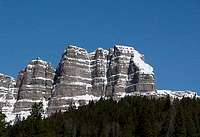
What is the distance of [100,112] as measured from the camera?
7111 inches

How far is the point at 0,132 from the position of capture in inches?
3068

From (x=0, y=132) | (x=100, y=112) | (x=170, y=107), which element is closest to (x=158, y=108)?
(x=170, y=107)

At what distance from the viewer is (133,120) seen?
6260 inches

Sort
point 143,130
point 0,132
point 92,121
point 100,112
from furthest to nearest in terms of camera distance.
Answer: point 100,112 < point 92,121 < point 143,130 < point 0,132

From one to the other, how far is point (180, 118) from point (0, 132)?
267 ft

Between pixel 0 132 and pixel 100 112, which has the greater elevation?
pixel 100 112

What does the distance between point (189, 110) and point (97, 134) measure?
3244 cm

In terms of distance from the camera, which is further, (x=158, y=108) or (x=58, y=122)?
(x=158, y=108)

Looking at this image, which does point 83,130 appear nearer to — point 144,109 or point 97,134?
point 97,134

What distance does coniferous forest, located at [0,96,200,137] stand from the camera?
14270 cm

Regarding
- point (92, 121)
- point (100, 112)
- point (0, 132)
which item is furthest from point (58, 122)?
point (0, 132)

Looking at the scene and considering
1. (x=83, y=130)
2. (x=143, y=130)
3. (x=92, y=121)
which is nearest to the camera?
(x=143, y=130)

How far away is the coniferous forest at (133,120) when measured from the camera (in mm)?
142700

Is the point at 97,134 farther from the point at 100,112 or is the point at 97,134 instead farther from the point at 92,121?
the point at 100,112
